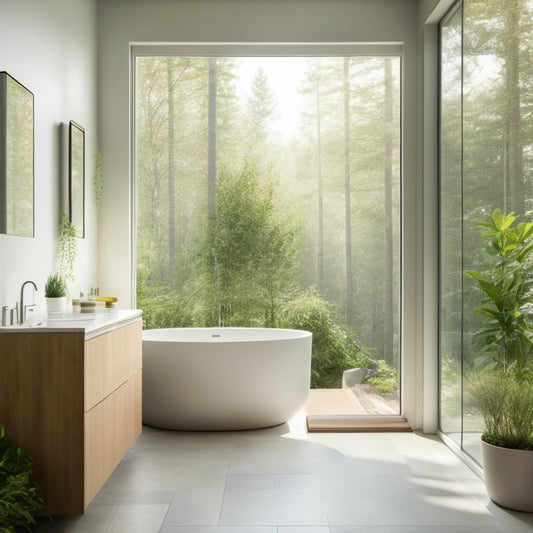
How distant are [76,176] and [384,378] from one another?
272 cm

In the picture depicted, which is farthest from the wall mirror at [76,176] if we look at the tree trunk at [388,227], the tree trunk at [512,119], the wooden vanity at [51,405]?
the tree trunk at [512,119]

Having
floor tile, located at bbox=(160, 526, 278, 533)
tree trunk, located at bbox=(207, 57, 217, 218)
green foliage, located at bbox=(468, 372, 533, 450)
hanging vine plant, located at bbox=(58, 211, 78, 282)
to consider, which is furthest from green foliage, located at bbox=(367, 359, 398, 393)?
hanging vine plant, located at bbox=(58, 211, 78, 282)

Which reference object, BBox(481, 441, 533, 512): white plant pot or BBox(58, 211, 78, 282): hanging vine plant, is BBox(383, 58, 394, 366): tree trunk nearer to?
BBox(481, 441, 533, 512): white plant pot

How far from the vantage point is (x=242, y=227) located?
16.1 ft

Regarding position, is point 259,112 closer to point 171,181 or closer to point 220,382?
point 171,181

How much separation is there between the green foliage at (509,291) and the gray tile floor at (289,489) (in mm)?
759

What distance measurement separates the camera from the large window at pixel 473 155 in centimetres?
313

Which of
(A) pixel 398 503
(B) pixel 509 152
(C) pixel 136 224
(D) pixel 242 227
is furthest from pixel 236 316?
(B) pixel 509 152

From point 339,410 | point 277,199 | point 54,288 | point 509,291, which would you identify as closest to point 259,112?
point 277,199

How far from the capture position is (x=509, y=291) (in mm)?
3193

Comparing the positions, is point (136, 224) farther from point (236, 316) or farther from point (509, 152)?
point (509, 152)

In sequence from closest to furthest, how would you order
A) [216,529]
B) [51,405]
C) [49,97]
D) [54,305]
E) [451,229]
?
[51,405] → [216,529] → [54,305] → [49,97] → [451,229]

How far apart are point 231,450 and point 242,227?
5.72 ft

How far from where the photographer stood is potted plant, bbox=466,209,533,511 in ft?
9.87
